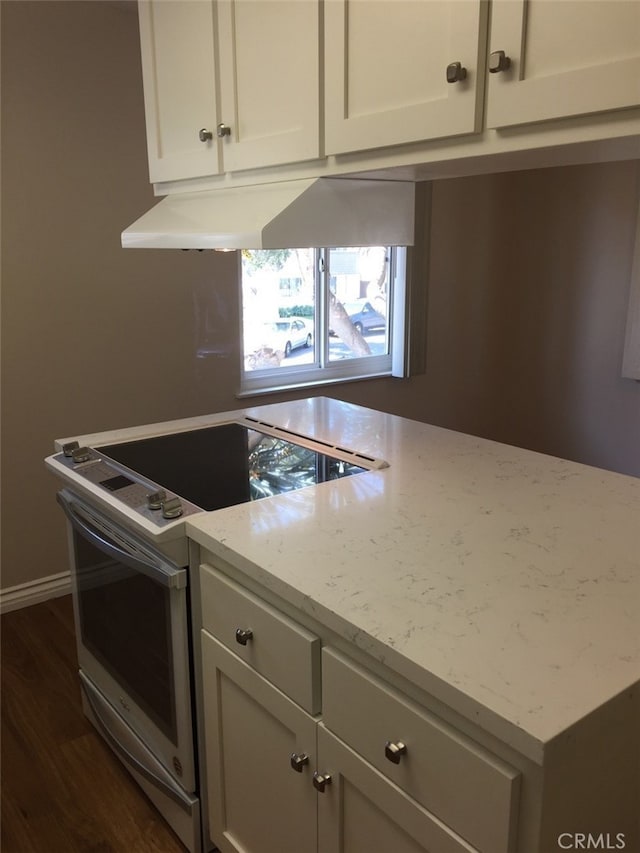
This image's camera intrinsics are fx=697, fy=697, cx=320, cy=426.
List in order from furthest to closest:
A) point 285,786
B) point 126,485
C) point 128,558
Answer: point 126,485
point 128,558
point 285,786

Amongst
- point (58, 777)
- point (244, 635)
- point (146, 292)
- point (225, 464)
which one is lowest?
point (58, 777)

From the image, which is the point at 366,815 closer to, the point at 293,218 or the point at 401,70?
the point at 293,218

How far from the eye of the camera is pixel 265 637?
1.31 meters

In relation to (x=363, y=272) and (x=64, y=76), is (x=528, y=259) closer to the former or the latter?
(x=363, y=272)

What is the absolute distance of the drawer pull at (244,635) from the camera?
4.43 ft

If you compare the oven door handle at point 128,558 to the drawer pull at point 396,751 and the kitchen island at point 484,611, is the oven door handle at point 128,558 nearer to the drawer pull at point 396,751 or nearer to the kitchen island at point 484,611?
the kitchen island at point 484,611

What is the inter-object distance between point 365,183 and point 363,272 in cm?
209

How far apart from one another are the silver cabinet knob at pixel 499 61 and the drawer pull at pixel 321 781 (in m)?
1.25

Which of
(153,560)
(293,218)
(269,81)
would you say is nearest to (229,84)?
(269,81)

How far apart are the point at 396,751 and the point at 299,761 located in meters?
0.30

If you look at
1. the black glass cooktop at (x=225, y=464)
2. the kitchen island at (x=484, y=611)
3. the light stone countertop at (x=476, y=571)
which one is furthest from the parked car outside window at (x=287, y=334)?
the kitchen island at (x=484, y=611)

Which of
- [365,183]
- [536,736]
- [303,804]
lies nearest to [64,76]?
[365,183]

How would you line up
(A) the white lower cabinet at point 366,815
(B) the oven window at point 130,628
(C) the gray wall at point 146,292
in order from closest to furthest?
(A) the white lower cabinet at point 366,815
(B) the oven window at point 130,628
(C) the gray wall at point 146,292

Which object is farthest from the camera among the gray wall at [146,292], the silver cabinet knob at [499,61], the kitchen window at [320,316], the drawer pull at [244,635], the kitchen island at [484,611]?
the kitchen window at [320,316]
